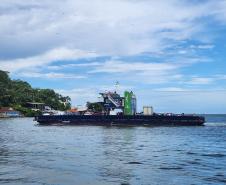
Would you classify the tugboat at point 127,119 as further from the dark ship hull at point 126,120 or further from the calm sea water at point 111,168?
the calm sea water at point 111,168

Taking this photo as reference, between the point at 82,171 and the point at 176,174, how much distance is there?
18.8 feet

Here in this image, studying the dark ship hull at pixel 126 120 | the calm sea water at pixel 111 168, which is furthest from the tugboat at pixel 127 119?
the calm sea water at pixel 111 168

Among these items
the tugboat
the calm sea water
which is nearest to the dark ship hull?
the tugboat

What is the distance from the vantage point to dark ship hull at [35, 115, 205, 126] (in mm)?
108062

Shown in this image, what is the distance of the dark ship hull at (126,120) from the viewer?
355 feet

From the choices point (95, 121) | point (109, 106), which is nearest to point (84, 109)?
point (109, 106)

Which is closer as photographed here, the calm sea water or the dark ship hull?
the calm sea water

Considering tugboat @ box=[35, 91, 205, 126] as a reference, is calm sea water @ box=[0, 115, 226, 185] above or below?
below

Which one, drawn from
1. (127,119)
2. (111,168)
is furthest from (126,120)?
(111,168)

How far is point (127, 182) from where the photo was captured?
26531 mm

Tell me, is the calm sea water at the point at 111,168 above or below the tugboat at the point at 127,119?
below

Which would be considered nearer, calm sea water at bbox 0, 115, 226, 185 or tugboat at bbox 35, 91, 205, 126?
calm sea water at bbox 0, 115, 226, 185

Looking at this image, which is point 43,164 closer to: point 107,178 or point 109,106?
point 107,178

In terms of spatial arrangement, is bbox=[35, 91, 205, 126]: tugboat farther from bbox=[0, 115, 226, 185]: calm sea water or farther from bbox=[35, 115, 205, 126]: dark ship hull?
bbox=[0, 115, 226, 185]: calm sea water
